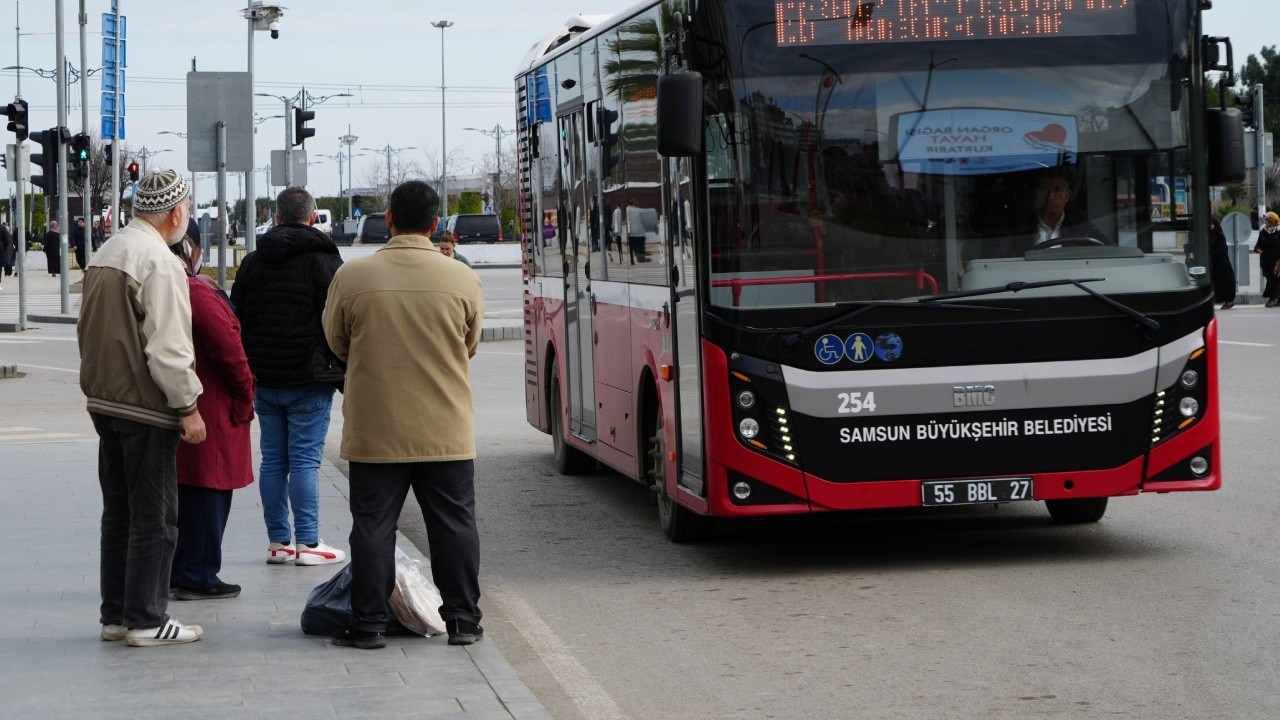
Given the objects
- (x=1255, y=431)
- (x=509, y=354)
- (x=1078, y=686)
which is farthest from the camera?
(x=509, y=354)

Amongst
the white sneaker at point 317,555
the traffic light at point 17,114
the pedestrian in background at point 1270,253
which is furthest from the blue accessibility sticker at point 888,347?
the traffic light at point 17,114

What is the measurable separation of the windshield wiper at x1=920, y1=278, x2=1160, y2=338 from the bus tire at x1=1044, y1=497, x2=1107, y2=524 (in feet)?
5.57

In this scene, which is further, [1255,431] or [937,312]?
[1255,431]

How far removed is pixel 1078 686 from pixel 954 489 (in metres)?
2.33

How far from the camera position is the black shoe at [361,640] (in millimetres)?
6953

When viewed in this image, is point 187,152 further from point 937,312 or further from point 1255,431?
point 937,312

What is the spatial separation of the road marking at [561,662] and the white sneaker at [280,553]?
1036mm

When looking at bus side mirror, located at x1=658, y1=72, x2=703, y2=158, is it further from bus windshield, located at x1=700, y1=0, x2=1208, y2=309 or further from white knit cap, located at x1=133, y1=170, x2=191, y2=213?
white knit cap, located at x1=133, y1=170, x2=191, y2=213

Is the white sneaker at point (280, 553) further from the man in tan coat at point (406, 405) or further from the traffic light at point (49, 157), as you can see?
the traffic light at point (49, 157)

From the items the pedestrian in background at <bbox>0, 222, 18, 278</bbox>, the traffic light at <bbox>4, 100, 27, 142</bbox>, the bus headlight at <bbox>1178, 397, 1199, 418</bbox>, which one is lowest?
the bus headlight at <bbox>1178, 397, 1199, 418</bbox>

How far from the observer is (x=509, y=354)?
84.0 ft

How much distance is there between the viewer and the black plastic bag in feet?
23.3

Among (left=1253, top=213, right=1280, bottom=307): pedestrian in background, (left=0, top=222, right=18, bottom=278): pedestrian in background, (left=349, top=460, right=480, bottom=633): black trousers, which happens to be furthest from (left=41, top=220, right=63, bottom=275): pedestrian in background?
(left=349, top=460, right=480, bottom=633): black trousers

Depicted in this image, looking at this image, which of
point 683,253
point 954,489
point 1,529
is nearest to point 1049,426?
point 954,489
